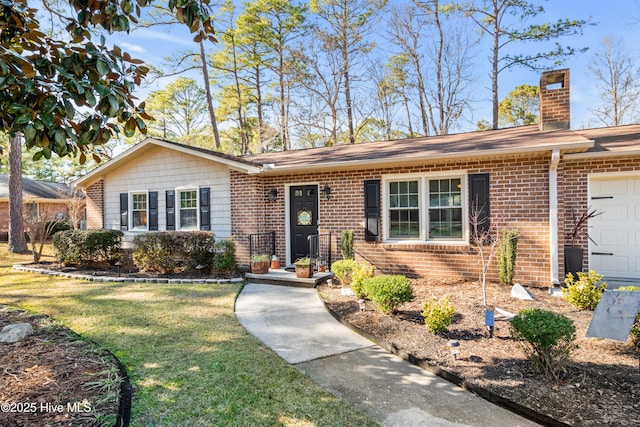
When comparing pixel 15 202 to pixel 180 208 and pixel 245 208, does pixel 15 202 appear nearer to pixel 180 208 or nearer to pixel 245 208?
pixel 180 208

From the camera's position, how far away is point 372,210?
8227 millimetres

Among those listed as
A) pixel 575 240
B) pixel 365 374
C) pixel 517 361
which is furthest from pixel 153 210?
pixel 575 240

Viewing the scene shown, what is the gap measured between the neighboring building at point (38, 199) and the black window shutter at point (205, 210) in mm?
15935

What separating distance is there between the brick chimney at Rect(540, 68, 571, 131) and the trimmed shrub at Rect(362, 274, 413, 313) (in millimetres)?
5739

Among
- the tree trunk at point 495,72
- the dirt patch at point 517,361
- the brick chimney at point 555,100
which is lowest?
the dirt patch at point 517,361

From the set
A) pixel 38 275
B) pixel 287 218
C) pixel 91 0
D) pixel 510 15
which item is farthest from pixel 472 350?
pixel 510 15

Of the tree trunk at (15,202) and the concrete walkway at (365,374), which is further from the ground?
the tree trunk at (15,202)

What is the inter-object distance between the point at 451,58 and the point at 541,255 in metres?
16.5

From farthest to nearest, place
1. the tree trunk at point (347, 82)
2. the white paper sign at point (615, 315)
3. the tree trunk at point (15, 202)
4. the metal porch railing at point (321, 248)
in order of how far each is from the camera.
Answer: the tree trunk at point (347, 82), the tree trunk at point (15, 202), the metal porch railing at point (321, 248), the white paper sign at point (615, 315)

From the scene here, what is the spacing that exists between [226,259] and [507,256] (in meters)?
6.26

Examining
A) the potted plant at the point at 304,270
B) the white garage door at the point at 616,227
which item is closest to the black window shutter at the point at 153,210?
the potted plant at the point at 304,270

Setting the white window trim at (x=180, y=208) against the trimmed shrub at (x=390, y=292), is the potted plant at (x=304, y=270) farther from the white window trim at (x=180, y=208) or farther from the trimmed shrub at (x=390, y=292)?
the white window trim at (x=180, y=208)

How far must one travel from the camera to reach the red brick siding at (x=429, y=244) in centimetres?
684

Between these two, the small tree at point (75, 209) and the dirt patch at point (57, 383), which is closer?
the dirt patch at point (57, 383)
